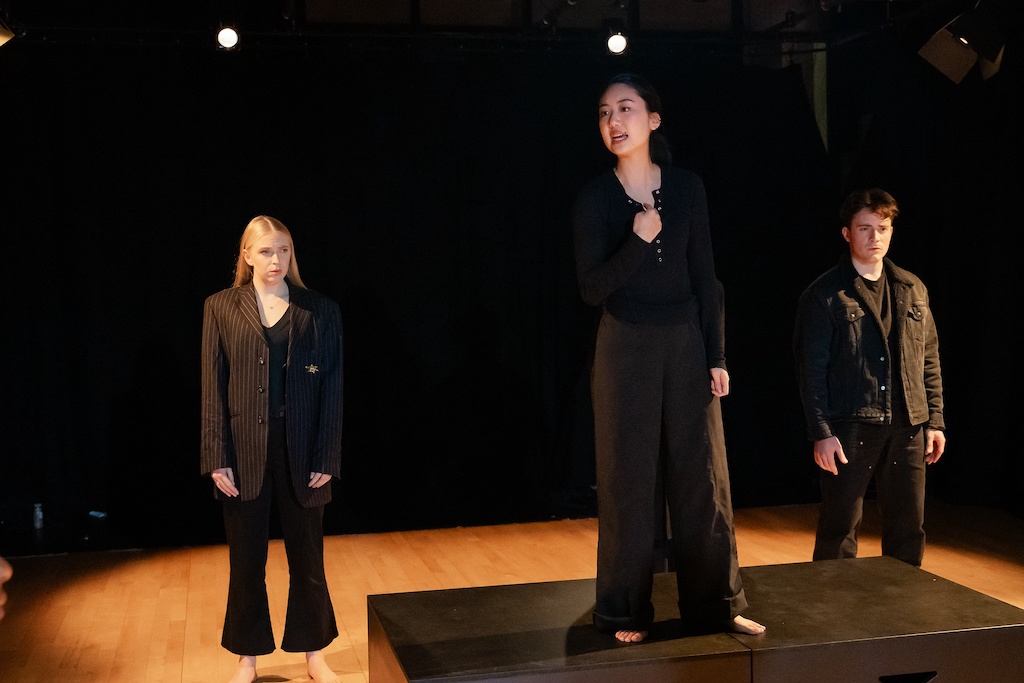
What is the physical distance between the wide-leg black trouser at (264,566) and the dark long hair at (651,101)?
1.60m

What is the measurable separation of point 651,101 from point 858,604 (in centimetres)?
165

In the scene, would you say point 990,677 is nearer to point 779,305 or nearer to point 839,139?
point 779,305

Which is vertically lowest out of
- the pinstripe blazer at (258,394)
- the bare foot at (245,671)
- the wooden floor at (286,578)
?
the wooden floor at (286,578)

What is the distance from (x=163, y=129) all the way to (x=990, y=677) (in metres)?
4.95

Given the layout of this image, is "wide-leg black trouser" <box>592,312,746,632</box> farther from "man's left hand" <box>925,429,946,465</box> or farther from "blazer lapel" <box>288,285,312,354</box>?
"man's left hand" <box>925,429,946,465</box>

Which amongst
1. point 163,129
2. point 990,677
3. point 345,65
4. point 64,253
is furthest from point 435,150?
point 990,677

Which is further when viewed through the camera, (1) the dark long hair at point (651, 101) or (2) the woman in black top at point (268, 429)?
(2) the woman in black top at point (268, 429)

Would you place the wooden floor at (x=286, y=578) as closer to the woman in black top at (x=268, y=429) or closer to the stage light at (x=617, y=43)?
the woman in black top at (x=268, y=429)

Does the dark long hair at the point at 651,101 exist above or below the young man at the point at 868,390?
above

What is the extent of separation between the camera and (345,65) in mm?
6352

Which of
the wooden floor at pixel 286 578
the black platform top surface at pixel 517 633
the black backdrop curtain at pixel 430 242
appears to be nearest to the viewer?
the black platform top surface at pixel 517 633

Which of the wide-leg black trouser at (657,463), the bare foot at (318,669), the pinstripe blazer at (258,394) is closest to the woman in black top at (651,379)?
the wide-leg black trouser at (657,463)

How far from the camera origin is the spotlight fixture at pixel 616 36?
6211 mm

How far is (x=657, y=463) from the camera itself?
9.98 feet
